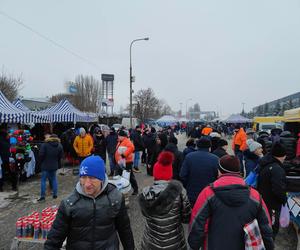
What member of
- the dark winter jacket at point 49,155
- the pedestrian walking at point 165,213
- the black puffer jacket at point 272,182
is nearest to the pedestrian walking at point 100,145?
the dark winter jacket at point 49,155

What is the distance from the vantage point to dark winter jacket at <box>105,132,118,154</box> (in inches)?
377

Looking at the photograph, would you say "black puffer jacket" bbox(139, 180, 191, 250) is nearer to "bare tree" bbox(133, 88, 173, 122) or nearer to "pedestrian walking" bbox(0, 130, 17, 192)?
"pedestrian walking" bbox(0, 130, 17, 192)

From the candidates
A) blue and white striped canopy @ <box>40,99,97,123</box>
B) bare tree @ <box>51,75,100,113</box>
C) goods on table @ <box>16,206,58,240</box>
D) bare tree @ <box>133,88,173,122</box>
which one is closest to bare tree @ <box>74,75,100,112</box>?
bare tree @ <box>51,75,100,113</box>

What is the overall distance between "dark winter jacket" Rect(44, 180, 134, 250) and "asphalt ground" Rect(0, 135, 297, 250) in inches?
98.0

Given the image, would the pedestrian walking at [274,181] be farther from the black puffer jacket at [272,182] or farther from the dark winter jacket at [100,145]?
the dark winter jacket at [100,145]

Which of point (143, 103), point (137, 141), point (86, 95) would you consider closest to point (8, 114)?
point (137, 141)

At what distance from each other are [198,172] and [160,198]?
5.04 ft

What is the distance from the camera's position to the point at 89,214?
214 cm

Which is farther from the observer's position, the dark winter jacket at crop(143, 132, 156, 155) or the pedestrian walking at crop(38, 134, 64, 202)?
the dark winter jacket at crop(143, 132, 156, 155)

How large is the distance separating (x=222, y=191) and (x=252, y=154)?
363 cm

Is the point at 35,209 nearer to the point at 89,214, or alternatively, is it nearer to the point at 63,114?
the point at 89,214

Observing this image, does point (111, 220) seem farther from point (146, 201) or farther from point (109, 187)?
point (146, 201)

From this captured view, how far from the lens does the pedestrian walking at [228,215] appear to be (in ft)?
7.49

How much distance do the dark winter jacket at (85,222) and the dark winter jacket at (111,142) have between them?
7341 millimetres
